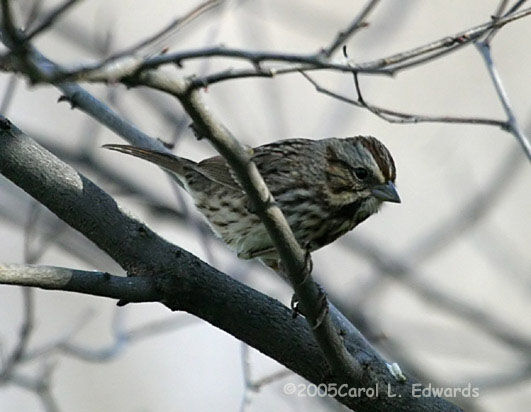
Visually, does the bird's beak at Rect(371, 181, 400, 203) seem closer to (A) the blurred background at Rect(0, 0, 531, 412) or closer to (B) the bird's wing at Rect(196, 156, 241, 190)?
(B) the bird's wing at Rect(196, 156, 241, 190)

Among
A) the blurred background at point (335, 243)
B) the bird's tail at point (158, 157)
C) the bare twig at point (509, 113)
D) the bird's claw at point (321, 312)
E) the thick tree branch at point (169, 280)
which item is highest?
the blurred background at point (335, 243)

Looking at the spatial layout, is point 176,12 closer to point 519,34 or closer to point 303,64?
point 519,34

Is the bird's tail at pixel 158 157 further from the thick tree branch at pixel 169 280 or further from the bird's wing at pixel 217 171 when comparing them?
the thick tree branch at pixel 169 280

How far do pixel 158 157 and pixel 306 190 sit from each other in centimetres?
68

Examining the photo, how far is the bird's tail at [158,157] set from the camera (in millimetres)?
4559

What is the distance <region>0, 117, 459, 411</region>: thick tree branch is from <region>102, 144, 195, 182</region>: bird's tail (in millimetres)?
1056

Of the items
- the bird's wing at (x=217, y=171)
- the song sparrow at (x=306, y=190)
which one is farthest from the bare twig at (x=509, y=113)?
the bird's wing at (x=217, y=171)

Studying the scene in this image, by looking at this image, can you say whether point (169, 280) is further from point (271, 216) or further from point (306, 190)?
point (306, 190)

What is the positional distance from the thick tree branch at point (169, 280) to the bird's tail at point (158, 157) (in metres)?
1.06

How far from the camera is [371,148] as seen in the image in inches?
185

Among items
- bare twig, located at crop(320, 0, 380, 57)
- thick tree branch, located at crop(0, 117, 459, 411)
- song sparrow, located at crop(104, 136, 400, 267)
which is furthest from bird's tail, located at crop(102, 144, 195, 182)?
bare twig, located at crop(320, 0, 380, 57)

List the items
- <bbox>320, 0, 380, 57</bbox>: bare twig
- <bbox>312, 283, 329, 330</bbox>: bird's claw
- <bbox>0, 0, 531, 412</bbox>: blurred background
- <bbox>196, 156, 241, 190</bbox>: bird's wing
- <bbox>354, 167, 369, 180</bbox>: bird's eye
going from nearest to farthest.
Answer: <bbox>320, 0, 380, 57</bbox>: bare twig < <bbox>312, 283, 329, 330</bbox>: bird's claw < <bbox>354, 167, 369, 180</bbox>: bird's eye < <bbox>196, 156, 241, 190</bbox>: bird's wing < <bbox>0, 0, 531, 412</bbox>: blurred background

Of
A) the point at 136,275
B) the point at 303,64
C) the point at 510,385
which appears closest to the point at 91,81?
the point at 303,64

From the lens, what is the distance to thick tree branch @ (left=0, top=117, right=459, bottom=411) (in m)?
3.38
